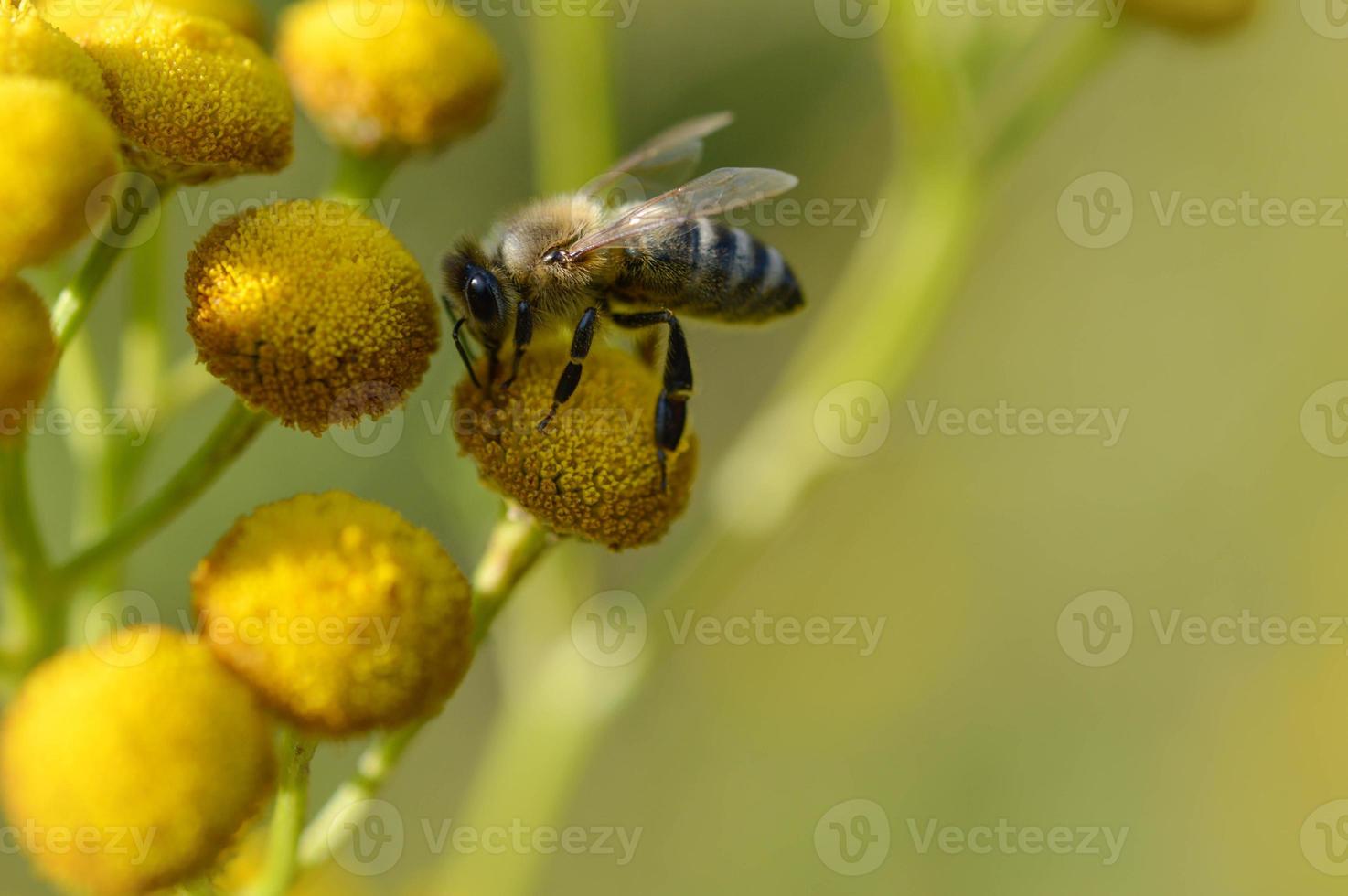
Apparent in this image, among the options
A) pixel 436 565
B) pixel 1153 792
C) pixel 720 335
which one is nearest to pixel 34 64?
pixel 436 565

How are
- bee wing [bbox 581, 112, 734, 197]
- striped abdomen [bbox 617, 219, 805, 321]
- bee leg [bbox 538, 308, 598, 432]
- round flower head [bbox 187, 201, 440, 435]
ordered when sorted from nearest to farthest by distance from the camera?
round flower head [bbox 187, 201, 440, 435]
bee leg [bbox 538, 308, 598, 432]
striped abdomen [bbox 617, 219, 805, 321]
bee wing [bbox 581, 112, 734, 197]

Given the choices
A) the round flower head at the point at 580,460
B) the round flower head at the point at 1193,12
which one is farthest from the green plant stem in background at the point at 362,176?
the round flower head at the point at 1193,12

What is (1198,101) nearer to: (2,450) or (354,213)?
(354,213)

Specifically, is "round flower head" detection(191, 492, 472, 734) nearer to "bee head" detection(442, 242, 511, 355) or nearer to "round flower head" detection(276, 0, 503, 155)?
"bee head" detection(442, 242, 511, 355)

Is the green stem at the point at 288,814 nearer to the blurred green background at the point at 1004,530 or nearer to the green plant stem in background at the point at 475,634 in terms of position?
the green plant stem in background at the point at 475,634

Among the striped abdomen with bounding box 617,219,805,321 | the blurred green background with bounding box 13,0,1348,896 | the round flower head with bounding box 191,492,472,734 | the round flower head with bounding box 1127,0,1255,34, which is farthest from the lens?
the blurred green background with bounding box 13,0,1348,896

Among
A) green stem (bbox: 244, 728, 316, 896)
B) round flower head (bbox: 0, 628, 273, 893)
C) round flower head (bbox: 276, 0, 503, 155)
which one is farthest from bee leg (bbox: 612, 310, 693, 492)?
round flower head (bbox: 0, 628, 273, 893)
